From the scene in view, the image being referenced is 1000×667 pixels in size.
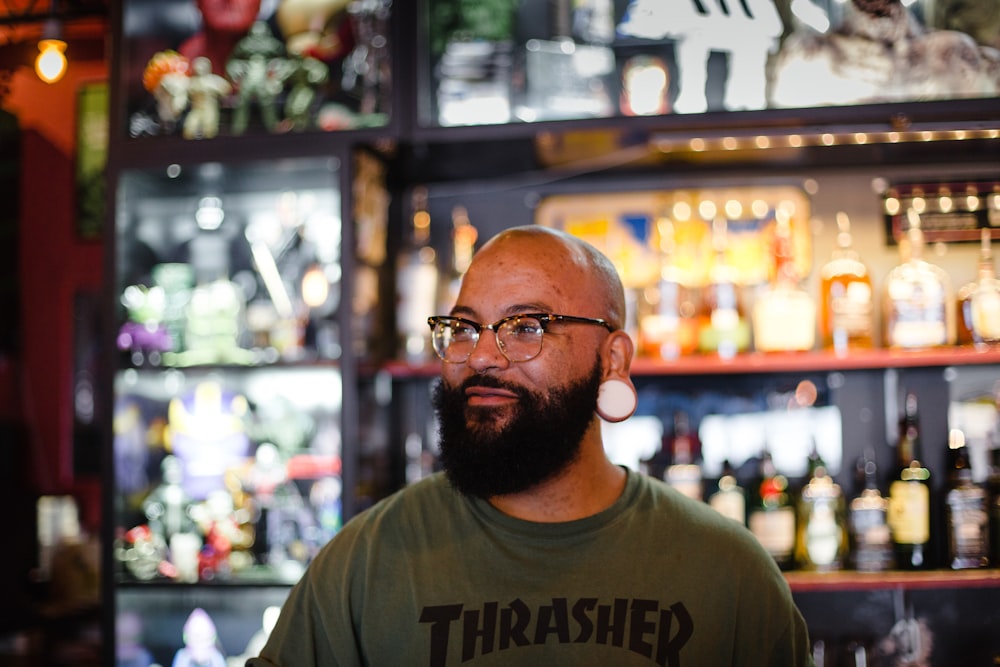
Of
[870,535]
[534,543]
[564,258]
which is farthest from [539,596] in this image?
[870,535]

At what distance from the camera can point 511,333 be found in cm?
146

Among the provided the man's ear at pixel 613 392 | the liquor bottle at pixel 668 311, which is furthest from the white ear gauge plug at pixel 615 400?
the liquor bottle at pixel 668 311

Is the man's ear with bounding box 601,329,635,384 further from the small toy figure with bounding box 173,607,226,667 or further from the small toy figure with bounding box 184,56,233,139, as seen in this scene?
the small toy figure with bounding box 173,607,226,667

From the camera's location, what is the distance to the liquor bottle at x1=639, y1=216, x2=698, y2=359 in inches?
95.6

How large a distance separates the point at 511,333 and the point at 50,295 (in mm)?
3798

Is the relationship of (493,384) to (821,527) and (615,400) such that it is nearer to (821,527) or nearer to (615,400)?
(615,400)

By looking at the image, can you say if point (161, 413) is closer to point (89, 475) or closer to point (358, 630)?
point (358, 630)

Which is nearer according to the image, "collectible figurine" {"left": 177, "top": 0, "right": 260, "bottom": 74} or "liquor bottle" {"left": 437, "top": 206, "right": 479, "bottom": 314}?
"collectible figurine" {"left": 177, "top": 0, "right": 260, "bottom": 74}

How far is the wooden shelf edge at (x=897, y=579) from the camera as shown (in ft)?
7.06

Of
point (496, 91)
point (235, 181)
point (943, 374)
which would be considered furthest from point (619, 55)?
point (943, 374)

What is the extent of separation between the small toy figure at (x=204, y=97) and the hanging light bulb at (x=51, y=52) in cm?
84

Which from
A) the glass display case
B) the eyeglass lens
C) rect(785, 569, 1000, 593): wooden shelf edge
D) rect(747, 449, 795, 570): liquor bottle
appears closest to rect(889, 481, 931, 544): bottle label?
rect(785, 569, 1000, 593): wooden shelf edge

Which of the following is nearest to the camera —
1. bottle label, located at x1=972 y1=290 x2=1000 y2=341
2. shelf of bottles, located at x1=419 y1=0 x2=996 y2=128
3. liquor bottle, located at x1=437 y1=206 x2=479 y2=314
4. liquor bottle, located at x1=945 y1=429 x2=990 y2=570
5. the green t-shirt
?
the green t-shirt

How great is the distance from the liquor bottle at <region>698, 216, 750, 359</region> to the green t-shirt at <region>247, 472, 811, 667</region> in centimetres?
103
